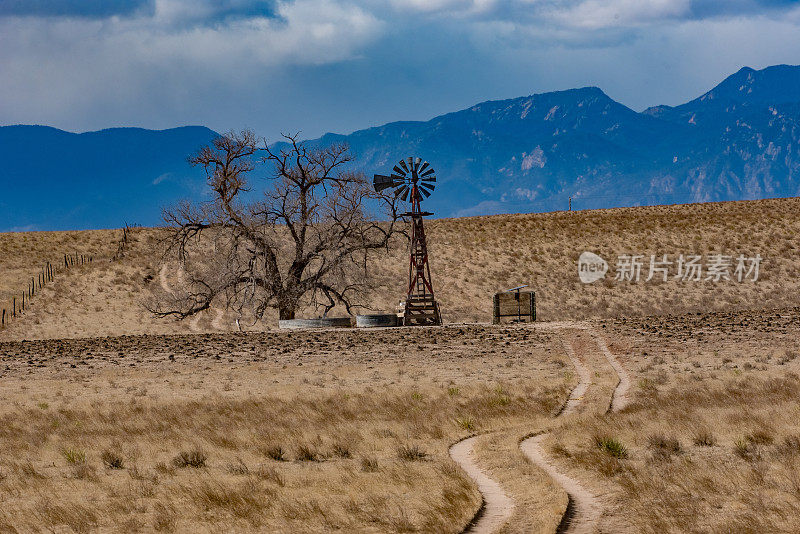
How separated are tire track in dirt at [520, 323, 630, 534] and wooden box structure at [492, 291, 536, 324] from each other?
17910mm

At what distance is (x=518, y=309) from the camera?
153ft

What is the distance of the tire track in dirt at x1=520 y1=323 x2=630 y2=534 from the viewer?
10422 mm


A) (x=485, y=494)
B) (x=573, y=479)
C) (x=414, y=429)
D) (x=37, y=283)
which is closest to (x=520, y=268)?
(x=37, y=283)

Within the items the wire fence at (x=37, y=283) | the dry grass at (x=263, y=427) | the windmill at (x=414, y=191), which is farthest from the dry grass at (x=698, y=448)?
the wire fence at (x=37, y=283)

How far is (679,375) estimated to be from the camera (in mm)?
25812

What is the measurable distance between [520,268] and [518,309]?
25.0 meters

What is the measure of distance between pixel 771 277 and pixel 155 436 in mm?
58676

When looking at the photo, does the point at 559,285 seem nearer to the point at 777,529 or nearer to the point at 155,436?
the point at 155,436

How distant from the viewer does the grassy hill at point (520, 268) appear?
5825cm

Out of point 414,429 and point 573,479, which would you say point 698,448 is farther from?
point 414,429

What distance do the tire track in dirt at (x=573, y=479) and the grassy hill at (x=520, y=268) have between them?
31.8 metres

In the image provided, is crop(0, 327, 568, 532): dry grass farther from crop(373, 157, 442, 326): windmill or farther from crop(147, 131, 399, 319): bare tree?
crop(147, 131, 399, 319): bare tree

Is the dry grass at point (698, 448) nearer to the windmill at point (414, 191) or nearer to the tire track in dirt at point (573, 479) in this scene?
the tire track in dirt at point (573, 479)

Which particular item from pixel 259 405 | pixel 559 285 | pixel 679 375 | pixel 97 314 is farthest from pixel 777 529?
pixel 559 285
